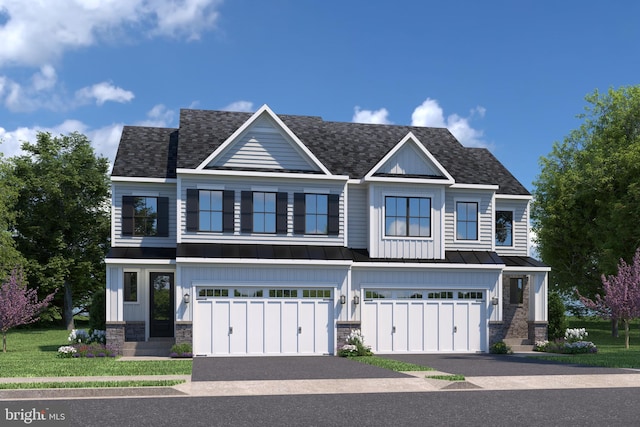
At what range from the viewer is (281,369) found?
20.5 m

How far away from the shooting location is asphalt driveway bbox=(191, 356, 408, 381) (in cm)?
1827

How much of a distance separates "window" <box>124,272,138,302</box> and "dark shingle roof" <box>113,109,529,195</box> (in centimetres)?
380

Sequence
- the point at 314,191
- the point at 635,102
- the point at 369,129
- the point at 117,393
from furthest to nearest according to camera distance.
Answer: the point at 635,102, the point at 369,129, the point at 314,191, the point at 117,393

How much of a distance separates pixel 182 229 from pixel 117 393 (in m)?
12.0

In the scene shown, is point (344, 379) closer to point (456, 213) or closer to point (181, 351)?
point (181, 351)

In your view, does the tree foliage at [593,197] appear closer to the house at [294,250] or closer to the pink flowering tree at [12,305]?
the house at [294,250]

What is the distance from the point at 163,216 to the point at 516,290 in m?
14.9

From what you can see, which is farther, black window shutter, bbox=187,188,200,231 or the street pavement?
black window shutter, bbox=187,188,200,231

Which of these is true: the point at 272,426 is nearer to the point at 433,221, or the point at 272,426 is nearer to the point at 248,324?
the point at 248,324

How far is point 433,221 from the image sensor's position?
28.3 metres

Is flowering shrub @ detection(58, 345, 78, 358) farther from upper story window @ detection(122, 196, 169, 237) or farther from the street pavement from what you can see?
upper story window @ detection(122, 196, 169, 237)

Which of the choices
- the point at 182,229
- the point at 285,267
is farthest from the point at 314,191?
the point at 182,229

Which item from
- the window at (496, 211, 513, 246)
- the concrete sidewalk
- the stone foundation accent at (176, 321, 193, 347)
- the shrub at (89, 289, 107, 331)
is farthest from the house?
the concrete sidewalk

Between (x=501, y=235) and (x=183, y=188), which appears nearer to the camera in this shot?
(x=183, y=188)
